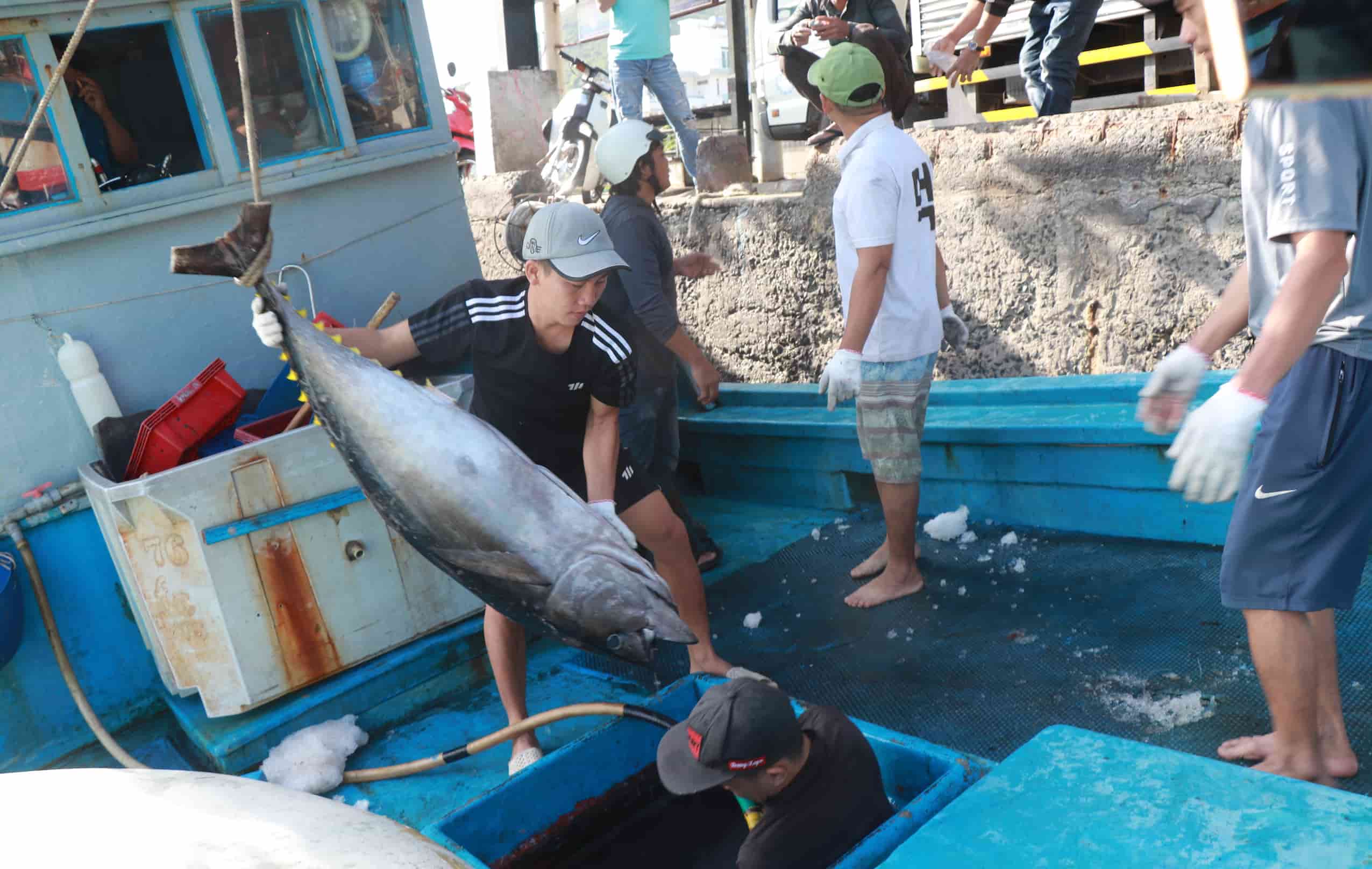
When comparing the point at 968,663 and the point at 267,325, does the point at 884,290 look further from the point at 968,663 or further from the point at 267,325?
the point at 267,325

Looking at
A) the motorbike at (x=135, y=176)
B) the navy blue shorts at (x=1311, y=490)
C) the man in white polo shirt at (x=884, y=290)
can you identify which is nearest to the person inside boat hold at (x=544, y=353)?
the man in white polo shirt at (x=884, y=290)

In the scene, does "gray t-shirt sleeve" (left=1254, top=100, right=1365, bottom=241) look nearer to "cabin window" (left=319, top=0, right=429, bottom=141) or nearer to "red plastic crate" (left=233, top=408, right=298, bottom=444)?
"red plastic crate" (left=233, top=408, right=298, bottom=444)

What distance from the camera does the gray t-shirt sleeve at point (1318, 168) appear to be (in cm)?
194

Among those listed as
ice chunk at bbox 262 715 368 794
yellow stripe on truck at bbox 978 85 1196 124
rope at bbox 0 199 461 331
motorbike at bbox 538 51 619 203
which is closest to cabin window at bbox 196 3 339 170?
rope at bbox 0 199 461 331

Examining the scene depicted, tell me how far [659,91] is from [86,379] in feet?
17.3

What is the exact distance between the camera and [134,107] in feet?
12.6

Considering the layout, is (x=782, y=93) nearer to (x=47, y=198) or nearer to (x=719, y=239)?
(x=719, y=239)

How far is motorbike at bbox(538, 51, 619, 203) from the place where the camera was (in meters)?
9.51

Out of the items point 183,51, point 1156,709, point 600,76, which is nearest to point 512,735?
point 1156,709

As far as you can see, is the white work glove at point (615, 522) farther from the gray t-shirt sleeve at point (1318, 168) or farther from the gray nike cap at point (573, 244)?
the gray t-shirt sleeve at point (1318, 168)

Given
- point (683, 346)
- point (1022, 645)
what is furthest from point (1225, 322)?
point (683, 346)

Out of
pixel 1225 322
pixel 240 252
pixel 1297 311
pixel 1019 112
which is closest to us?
pixel 1297 311

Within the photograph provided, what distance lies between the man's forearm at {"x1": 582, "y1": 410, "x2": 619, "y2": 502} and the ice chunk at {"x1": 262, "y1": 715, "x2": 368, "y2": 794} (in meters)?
1.36

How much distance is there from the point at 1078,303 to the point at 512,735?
156 inches
